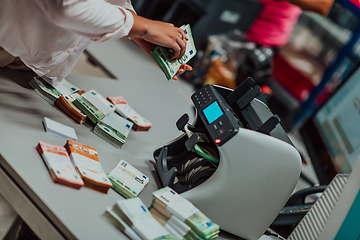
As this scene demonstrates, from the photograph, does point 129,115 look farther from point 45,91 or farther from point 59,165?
point 59,165

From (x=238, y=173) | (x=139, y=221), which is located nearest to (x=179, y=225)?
(x=139, y=221)

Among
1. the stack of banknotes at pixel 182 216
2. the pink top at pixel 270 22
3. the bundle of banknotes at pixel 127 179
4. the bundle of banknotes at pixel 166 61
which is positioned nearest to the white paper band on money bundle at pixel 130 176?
the bundle of banknotes at pixel 127 179

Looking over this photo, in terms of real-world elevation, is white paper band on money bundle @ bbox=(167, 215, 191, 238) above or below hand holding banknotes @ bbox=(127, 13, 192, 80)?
below

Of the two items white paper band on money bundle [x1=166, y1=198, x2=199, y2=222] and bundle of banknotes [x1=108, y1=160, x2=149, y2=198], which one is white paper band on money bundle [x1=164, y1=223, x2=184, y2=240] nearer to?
white paper band on money bundle [x1=166, y1=198, x2=199, y2=222]

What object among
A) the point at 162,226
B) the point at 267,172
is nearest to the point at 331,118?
the point at 267,172

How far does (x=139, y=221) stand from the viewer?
0.80 meters

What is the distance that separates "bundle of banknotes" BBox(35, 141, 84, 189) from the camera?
0.84 meters

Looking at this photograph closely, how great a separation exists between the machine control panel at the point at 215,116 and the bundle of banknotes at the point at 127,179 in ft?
0.88

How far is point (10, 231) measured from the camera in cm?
97

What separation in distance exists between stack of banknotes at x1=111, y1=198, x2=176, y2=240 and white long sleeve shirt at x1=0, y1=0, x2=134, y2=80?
47cm

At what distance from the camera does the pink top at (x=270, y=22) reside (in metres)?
3.04

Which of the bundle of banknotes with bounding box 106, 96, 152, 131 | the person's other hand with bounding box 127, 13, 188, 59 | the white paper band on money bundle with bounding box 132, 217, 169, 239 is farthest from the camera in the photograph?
the bundle of banknotes with bounding box 106, 96, 152, 131

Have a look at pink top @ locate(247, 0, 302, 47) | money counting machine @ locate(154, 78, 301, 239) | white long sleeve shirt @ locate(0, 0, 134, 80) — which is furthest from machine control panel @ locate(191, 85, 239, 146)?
pink top @ locate(247, 0, 302, 47)

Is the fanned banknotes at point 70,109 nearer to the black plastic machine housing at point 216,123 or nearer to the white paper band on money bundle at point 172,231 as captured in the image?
the black plastic machine housing at point 216,123
